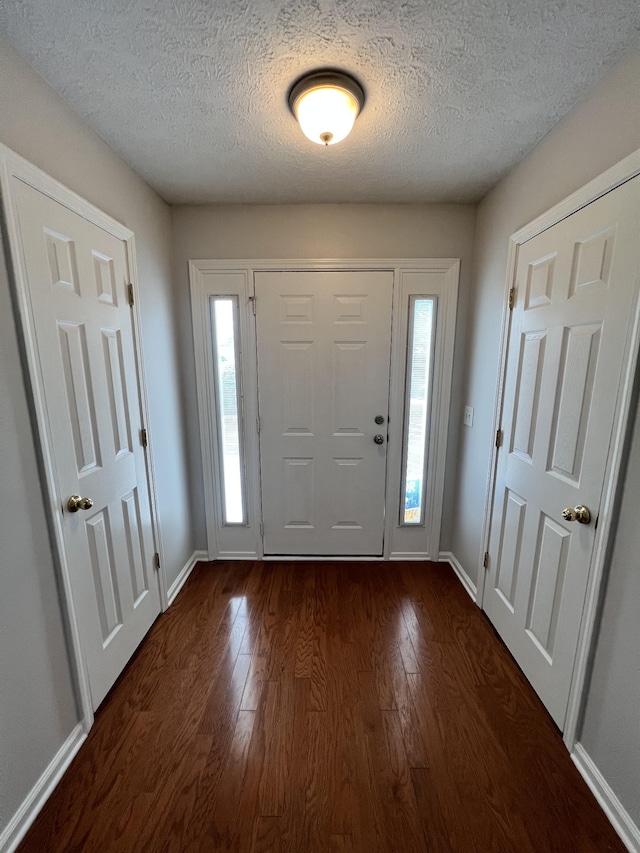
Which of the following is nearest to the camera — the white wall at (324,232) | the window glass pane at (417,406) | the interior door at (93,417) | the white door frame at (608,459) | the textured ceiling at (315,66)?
the textured ceiling at (315,66)

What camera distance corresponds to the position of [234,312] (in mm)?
2174

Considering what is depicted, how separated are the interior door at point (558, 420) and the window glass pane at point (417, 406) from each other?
58cm

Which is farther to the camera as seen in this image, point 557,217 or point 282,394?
point 282,394

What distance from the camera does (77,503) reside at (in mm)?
1256

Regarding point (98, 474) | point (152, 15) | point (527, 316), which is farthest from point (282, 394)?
point (152, 15)

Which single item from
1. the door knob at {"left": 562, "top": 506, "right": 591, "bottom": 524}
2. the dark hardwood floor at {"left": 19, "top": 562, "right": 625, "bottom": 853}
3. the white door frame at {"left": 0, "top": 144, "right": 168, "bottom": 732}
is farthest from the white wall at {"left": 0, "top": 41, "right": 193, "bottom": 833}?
the door knob at {"left": 562, "top": 506, "right": 591, "bottom": 524}

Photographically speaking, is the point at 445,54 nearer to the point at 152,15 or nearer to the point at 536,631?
the point at 152,15

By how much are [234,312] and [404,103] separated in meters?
1.35

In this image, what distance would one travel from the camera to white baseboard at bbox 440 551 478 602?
207cm

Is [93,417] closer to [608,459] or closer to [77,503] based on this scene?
[77,503]

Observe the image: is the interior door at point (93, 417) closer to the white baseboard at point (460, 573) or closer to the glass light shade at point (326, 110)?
the glass light shade at point (326, 110)

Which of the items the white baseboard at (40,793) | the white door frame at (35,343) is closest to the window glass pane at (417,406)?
the white door frame at (35,343)

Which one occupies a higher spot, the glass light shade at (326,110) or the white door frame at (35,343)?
the glass light shade at (326,110)

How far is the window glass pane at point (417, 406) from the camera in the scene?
2188 mm
